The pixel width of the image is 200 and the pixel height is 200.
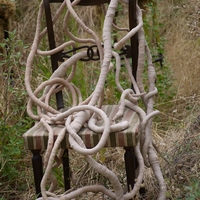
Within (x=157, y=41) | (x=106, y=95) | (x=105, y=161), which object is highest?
(x=157, y=41)

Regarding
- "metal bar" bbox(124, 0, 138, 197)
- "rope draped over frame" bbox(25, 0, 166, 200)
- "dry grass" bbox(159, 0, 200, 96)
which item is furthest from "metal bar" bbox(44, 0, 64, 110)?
"dry grass" bbox(159, 0, 200, 96)

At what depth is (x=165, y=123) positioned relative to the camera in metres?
4.05

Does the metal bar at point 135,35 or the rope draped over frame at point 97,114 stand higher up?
the metal bar at point 135,35

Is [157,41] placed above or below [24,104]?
above

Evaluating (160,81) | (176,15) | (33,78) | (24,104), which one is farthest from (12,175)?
(176,15)

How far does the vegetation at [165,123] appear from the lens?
2.86 metres

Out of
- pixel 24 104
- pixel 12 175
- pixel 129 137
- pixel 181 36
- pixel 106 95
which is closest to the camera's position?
pixel 129 137

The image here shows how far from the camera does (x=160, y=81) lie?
4215 millimetres

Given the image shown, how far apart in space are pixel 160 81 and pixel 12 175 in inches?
59.5

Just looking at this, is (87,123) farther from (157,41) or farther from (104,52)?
(157,41)

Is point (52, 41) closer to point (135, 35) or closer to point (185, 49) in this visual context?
point (135, 35)

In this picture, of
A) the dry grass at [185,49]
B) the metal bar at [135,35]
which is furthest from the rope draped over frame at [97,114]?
the dry grass at [185,49]

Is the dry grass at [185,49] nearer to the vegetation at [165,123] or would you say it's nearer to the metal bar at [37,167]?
the vegetation at [165,123]

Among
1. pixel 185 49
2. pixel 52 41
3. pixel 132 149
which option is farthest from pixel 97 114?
pixel 185 49
